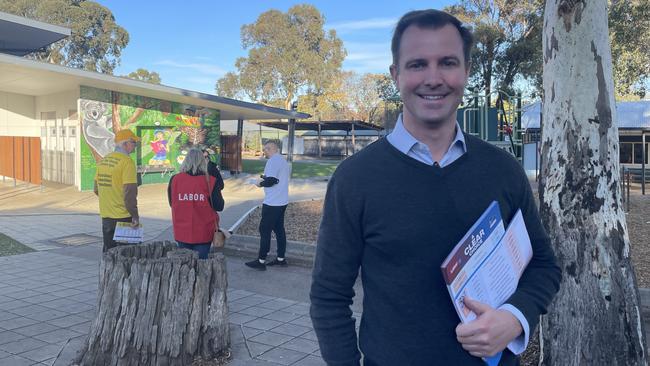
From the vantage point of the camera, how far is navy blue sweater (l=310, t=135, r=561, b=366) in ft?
5.32

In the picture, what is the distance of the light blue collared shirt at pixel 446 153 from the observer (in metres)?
1.66

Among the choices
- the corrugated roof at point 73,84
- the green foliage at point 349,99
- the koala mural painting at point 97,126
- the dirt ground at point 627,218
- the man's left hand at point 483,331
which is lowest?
the dirt ground at point 627,218

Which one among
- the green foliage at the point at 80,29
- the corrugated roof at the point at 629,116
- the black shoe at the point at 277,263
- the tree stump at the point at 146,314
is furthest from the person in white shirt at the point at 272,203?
the green foliage at the point at 80,29

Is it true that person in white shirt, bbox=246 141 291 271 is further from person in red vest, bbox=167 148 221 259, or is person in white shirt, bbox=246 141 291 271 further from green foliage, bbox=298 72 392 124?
green foliage, bbox=298 72 392 124

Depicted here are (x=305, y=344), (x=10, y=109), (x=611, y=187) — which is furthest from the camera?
(x=10, y=109)

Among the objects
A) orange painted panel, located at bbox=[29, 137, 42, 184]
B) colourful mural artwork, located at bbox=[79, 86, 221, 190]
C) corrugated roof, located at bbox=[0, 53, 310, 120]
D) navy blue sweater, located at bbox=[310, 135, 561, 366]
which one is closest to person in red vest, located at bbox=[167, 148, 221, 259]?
navy blue sweater, located at bbox=[310, 135, 561, 366]

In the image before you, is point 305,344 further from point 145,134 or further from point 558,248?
A: point 145,134

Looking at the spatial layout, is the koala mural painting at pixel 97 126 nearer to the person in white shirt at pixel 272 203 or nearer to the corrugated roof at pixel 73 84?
the corrugated roof at pixel 73 84

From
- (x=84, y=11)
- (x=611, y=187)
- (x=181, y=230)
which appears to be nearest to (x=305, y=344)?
(x=181, y=230)

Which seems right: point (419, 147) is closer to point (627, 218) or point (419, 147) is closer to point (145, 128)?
point (627, 218)

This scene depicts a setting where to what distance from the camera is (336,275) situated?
1721 millimetres

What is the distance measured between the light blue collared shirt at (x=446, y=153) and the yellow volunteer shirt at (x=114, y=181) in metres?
4.89

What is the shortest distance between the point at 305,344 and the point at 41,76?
45.6ft

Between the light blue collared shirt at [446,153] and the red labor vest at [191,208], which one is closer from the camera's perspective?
the light blue collared shirt at [446,153]
